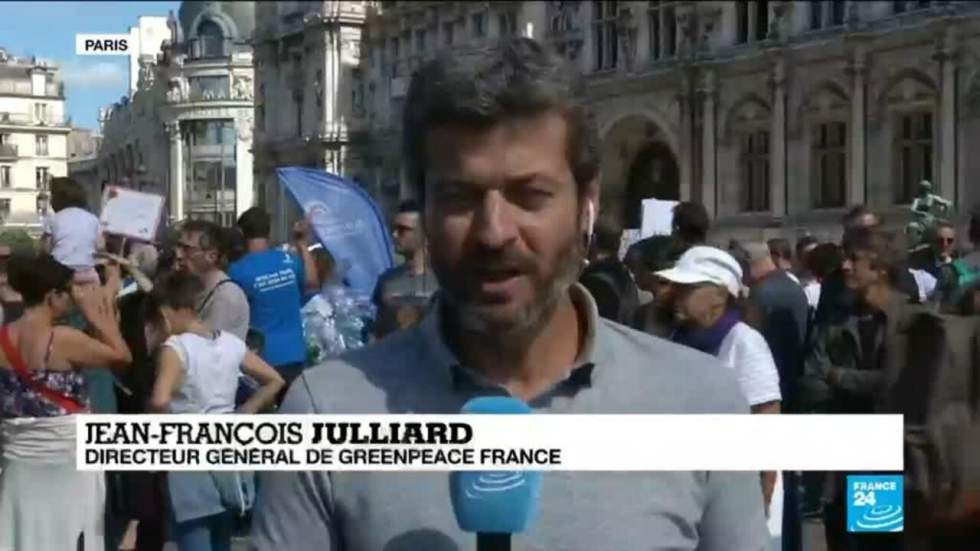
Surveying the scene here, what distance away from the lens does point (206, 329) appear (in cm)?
385

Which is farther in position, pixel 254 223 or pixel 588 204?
pixel 254 223

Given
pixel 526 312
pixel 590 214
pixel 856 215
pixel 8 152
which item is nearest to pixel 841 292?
pixel 856 215

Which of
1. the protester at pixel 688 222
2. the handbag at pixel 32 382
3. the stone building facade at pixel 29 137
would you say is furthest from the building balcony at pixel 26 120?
the protester at pixel 688 222

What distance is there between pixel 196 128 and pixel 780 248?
1.52 meters

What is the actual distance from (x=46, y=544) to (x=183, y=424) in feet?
3.32

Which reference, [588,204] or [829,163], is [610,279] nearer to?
[829,163]

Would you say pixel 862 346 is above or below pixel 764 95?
below

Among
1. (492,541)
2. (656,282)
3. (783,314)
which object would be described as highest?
(656,282)

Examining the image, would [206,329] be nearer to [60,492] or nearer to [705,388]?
[60,492]

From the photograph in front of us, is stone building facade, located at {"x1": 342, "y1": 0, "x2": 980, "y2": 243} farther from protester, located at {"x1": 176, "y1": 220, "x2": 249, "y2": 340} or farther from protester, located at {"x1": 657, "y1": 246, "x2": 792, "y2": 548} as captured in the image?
protester, located at {"x1": 176, "y1": 220, "x2": 249, "y2": 340}

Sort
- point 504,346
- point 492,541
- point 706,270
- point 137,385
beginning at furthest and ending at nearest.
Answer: point 706,270 → point 137,385 → point 504,346 → point 492,541

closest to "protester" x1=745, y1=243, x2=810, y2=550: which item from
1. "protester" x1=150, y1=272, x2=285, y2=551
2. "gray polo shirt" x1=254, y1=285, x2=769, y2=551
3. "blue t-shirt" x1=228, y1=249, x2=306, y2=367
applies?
"blue t-shirt" x1=228, y1=249, x2=306, y2=367

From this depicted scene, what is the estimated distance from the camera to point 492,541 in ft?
6.14

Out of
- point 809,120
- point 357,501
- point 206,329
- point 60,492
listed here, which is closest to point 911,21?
point 809,120
